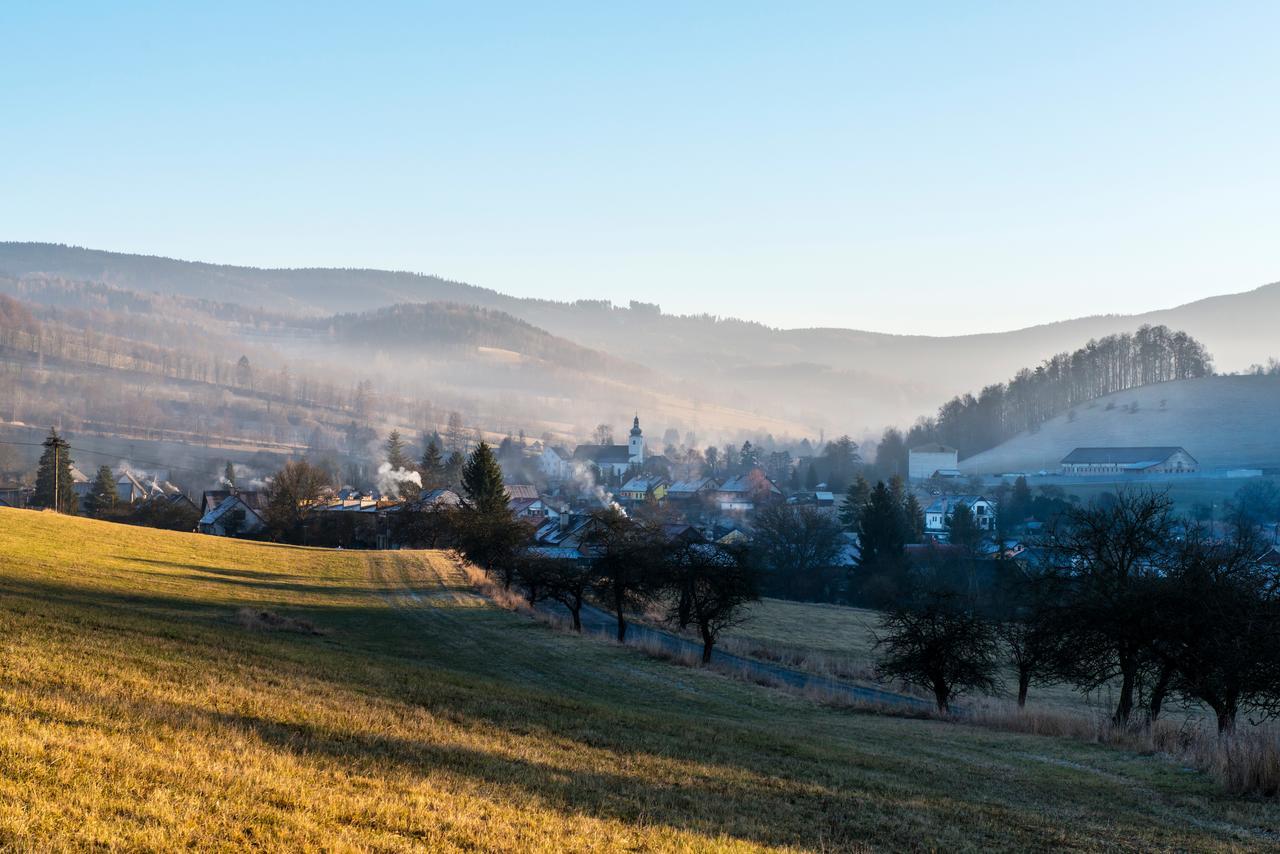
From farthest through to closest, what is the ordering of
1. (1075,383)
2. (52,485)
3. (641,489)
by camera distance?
(1075,383), (641,489), (52,485)

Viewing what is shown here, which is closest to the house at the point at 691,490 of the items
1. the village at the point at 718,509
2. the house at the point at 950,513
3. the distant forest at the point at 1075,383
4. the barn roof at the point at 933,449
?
the village at the point at 718,509

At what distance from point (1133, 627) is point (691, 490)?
147175 millimetres

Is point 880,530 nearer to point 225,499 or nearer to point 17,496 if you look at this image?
point 225,499

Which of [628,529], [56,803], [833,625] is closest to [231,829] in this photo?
[56,803]

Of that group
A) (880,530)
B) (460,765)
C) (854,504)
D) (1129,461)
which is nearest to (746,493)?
(854,504)

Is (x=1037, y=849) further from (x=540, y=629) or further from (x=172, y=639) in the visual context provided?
(x=540, y=629)

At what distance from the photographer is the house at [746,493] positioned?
154m

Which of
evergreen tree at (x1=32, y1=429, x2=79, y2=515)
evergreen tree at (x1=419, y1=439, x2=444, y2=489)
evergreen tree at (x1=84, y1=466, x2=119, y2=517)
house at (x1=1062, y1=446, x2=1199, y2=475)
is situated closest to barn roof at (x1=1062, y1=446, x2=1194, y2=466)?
house at (x1=1062, y1=446, x2=1199, y2=475)

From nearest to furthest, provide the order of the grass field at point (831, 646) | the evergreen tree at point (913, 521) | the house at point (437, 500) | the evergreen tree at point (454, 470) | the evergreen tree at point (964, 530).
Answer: the grass field at point (831, 646)
the evergreen tree at point (964, 530)
the evergreen tree at point (913, 521)
the house at point (437, 500)
the evergreen tree at point (454, 470)

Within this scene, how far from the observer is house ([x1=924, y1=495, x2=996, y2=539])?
119819 mm

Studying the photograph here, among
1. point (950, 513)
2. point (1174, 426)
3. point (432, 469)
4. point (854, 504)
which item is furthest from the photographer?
point (1174, 426)

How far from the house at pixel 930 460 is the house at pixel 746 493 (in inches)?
1040

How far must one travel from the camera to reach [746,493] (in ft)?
536

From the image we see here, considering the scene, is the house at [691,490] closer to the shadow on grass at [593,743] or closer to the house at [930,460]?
the house at [930,460]
